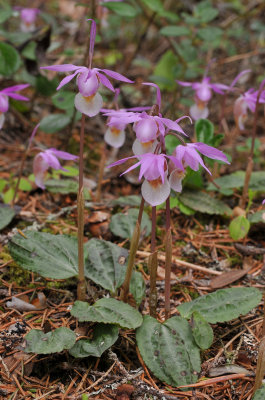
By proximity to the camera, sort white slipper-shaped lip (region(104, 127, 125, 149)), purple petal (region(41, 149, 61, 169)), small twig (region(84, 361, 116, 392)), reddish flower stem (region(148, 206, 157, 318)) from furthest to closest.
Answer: white slipper-shaped lip (region(104, 127, 125, 149)) → purple petal (region(41, 149, 61, 169)) → reddish flower stem (region(148, 206, 157, 318)) → small twig (region(84, 361, 116, 392))

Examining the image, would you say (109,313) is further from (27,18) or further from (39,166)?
(27,18)

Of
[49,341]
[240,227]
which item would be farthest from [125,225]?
[49,341]

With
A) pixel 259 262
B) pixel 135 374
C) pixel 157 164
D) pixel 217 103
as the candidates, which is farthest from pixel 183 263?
pixel 217 103

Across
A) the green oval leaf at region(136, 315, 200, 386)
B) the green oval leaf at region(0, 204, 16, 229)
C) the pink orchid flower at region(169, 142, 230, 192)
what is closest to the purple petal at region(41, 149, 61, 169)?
the green oval leaf at region(0, 204, 16, 229)

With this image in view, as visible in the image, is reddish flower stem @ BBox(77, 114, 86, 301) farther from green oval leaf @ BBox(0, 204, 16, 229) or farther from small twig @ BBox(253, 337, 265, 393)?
small twig @ BBox(253, 337, 265, 393)

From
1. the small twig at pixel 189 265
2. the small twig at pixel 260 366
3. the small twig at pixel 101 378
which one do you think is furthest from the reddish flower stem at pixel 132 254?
the small twig at pixel 260 366
